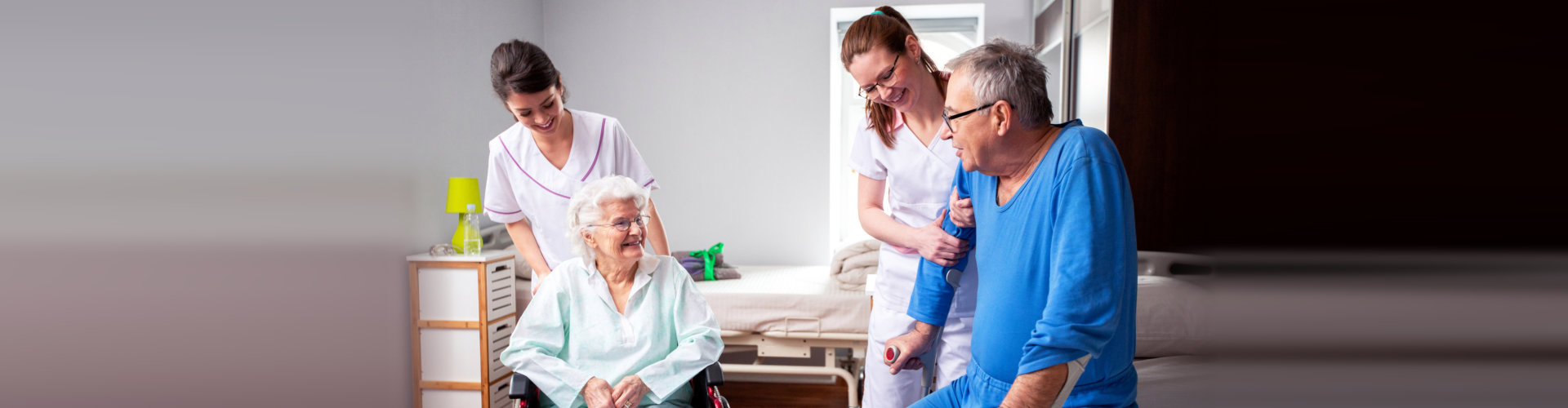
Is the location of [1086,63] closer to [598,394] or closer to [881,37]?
[881,37]

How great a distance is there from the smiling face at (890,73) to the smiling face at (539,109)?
28.5 inches

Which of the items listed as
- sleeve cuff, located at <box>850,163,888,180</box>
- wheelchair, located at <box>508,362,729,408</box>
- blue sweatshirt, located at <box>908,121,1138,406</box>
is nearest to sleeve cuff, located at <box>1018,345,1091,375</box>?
blue sweatshirt, located at <box>908,121,1138,406</box>

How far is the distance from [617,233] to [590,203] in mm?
99

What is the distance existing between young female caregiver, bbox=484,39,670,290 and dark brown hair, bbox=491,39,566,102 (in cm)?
15

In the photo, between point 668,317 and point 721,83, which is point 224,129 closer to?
point 668,317

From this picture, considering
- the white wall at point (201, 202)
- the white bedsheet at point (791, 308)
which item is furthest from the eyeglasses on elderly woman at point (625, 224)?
the white bedsheet at point (791, 308)

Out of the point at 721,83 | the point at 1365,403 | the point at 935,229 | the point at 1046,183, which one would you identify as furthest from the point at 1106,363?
the point at 721,83

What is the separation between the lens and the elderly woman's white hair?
176 centimetres

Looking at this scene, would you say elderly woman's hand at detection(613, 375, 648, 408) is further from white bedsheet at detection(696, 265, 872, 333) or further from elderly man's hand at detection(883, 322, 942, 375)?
white bedsheet at detection(696, 265, 872, 333)

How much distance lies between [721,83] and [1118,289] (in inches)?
131

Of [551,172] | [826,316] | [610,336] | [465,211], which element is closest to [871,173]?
[610,336]

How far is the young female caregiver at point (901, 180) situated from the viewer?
129 cm

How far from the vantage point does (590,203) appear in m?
1.76

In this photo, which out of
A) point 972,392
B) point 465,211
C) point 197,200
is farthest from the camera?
point 465,211
